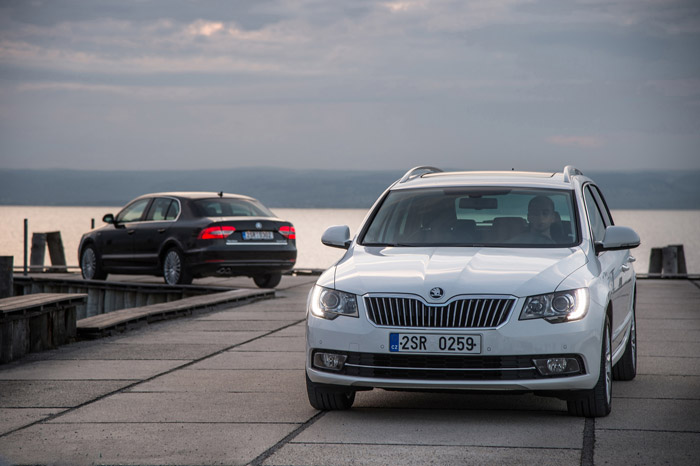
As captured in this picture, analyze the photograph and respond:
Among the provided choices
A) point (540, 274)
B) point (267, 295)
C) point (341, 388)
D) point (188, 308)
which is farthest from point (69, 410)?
point (267, 295)

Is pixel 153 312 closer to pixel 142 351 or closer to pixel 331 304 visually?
pixel 142 351

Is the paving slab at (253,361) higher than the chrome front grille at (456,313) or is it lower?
lower


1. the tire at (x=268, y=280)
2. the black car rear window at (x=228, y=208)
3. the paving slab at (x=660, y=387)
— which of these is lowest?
the tire at (x=268, y=280)

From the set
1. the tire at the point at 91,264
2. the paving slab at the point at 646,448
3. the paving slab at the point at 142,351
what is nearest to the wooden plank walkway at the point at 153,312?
the paving slab at the point at 142,351

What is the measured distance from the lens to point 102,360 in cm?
981

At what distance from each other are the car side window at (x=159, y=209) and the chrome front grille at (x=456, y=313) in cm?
1378

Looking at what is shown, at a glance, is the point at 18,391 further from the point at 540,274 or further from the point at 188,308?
the point at 188,308

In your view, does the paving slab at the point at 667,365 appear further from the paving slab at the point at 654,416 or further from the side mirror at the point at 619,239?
the side mirror at the point at 619,239

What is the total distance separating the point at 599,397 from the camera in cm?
687

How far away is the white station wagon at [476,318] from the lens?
6.63 metres

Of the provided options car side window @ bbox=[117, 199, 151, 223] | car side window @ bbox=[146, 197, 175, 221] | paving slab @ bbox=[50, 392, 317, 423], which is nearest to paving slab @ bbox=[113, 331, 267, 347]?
paving slab @ bbox=[50, 392, 317, 423]

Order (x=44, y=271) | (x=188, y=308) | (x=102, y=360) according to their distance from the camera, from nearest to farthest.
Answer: (x=102, y=360)
(x=188, y=308)
(x=44, y=271)

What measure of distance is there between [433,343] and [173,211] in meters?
13.8

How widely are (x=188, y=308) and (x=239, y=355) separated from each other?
4232 millimetres
